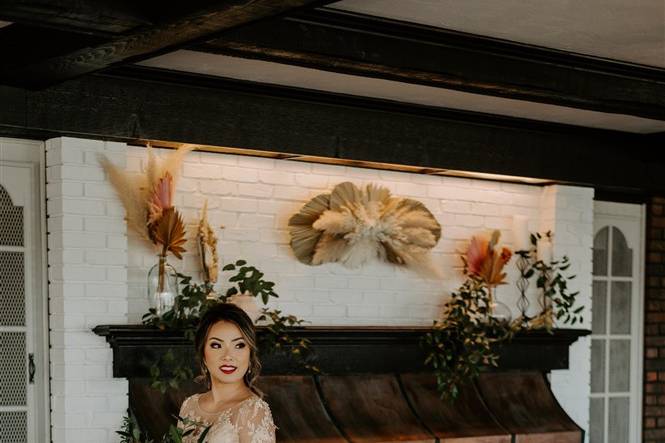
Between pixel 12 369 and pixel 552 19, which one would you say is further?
pixel 12 369

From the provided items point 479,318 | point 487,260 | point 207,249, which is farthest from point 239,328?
point 487,260

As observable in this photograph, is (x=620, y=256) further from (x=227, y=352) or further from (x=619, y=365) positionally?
(x=227, y=352)

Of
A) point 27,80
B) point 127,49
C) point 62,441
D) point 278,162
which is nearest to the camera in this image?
point 127,49

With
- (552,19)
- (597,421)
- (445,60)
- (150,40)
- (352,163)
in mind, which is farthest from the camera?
(597,421)

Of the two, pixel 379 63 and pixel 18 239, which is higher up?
pixel 379 63

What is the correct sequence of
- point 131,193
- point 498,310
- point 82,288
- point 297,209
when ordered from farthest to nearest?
point 498,310 < point 297,209 < point 131,193 < point 82,288

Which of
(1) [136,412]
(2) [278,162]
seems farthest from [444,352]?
(1) [136,412]

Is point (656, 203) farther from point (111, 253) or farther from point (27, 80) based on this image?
point (27, 80)

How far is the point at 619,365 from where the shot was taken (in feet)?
25.7

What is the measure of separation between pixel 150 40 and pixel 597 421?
4.68 metres

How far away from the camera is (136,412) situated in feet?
18.2

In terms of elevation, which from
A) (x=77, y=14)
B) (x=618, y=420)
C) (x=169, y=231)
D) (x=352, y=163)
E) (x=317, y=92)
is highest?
(x=77, y=14)

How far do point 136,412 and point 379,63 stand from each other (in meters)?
2.09

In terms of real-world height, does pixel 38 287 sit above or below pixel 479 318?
above
